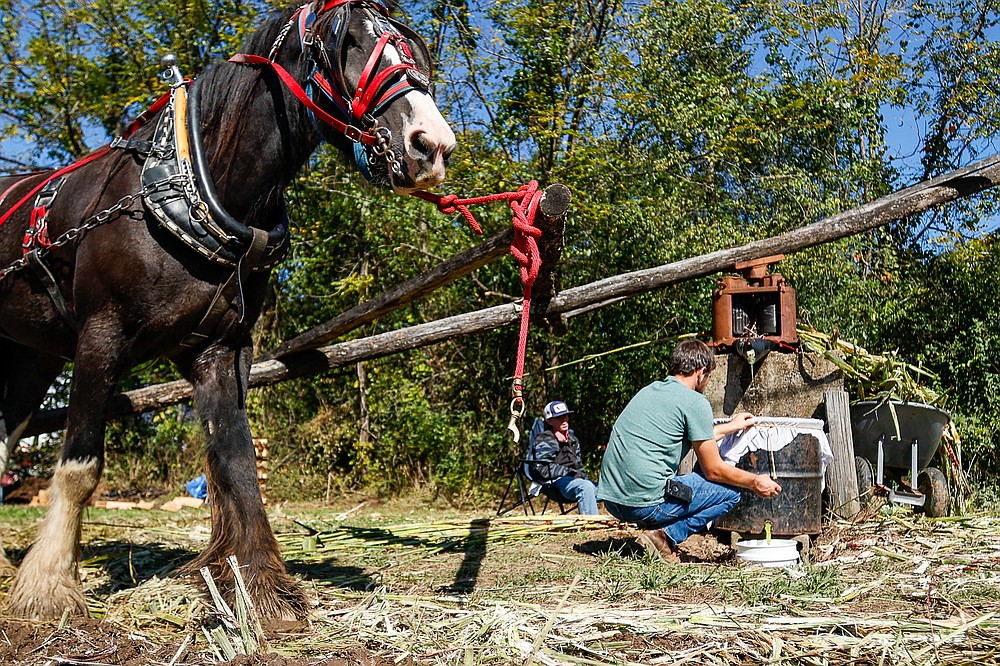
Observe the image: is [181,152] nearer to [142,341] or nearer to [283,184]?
[283,184]

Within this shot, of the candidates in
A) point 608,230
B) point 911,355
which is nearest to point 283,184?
point 608,230

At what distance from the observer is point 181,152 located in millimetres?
3619

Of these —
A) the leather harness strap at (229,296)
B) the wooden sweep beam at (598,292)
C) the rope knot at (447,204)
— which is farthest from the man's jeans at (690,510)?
the leather harness strap at (229,296)

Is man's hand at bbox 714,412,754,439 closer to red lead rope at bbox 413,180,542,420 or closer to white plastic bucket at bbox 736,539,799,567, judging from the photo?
white plastic bucket at bbox 736,539,799,567

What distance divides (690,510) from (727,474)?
1.13 ft

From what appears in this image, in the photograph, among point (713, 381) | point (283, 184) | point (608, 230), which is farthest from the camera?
point (608, 230)

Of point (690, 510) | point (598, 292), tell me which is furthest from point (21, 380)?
point (690, 510)

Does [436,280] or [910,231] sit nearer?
[436,280]

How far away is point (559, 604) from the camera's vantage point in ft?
11.2

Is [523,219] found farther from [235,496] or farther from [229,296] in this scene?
[235,496]

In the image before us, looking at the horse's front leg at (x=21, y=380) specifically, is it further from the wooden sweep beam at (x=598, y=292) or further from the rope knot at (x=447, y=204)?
the rope knot at (x=447, y=204)

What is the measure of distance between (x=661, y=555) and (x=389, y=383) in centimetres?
758

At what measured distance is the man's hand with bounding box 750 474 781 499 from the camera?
500cm

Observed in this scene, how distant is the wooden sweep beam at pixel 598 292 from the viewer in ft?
17.4
